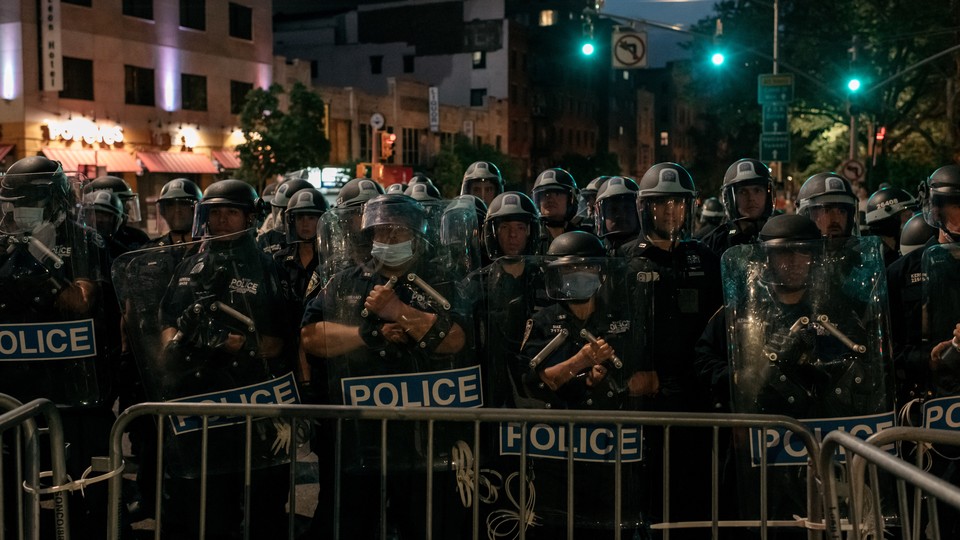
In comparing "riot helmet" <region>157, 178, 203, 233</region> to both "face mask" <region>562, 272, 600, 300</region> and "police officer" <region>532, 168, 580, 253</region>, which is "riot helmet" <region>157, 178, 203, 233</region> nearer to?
"police officer" <region>532, 168, 580, 253</region>

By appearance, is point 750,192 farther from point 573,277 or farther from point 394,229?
point 394,229

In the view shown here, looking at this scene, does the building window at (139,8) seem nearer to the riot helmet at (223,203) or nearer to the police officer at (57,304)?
the riot helmet at (223,203)

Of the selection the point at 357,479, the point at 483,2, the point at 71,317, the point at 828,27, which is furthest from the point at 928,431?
the point at 483,2

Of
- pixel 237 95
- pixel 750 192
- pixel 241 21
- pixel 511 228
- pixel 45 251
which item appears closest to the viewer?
pixel 45 251

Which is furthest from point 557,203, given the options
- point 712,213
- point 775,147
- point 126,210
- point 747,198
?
point 775,147

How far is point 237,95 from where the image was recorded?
42.3 m

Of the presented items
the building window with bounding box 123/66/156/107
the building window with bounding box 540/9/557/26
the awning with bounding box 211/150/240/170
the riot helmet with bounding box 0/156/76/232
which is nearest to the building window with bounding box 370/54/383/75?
the building window with bounding box 540/9/557/26

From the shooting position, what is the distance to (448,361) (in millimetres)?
4734

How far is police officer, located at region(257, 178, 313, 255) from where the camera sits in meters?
8.48

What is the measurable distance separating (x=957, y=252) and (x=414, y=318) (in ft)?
8.20

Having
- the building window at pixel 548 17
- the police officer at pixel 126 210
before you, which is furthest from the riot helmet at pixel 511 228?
the building window at pixel 548 17

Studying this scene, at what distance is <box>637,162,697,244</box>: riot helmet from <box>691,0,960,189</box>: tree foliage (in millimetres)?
24154

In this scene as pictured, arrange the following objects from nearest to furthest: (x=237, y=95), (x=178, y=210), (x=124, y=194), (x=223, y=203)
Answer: (x=223, y=203)
(x=178, y=210)
(x=124, y=194)
(x=237, y=95)

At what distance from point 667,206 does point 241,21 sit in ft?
130
